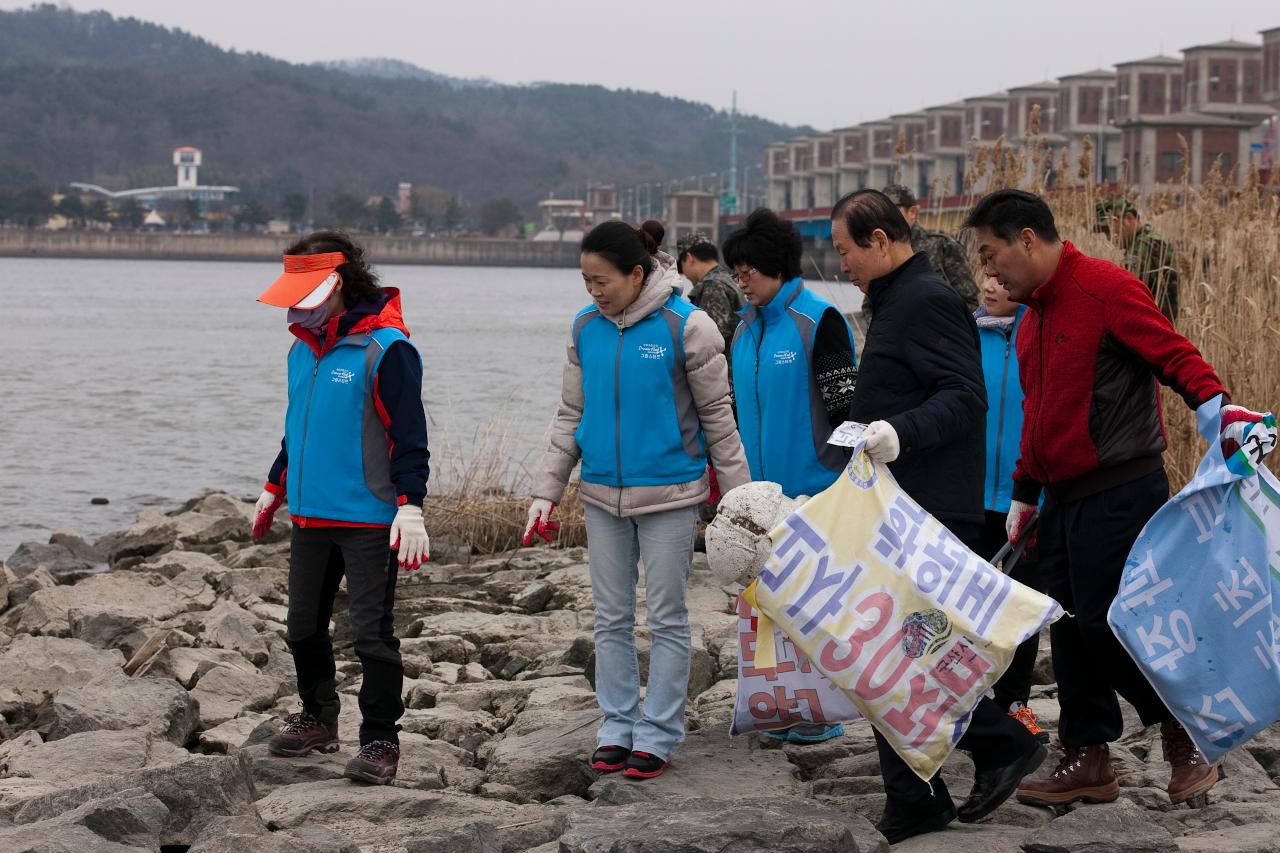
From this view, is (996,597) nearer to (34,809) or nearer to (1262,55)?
(34,809)

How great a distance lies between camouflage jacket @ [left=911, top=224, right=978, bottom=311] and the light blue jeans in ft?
7.72

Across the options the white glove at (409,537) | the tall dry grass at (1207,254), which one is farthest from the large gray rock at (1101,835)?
the tall dry grass at (1207,254)

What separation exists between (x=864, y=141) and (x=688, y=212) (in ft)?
65.0

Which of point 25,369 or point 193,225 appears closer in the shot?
point 25,369

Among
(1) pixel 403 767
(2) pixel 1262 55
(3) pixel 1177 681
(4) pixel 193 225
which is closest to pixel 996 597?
(3) pixel 1177 681

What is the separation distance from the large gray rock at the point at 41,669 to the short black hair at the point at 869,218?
3994 mm

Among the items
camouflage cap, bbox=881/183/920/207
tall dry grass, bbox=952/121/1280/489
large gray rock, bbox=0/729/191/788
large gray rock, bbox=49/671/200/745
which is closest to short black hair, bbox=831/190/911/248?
camouflage cap, bbox=881/183/920/207

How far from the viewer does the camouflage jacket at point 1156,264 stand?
7812mm

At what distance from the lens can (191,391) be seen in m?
29.5

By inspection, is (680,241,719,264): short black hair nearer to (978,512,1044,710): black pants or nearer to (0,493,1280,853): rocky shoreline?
(0,493,1280,853): rocky shoreline

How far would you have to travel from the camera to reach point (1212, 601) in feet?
13.7

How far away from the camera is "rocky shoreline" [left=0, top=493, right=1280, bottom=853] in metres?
4.07

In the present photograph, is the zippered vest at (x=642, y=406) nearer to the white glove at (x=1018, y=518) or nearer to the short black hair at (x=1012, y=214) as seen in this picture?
the white glove at (x=1018, y=518)

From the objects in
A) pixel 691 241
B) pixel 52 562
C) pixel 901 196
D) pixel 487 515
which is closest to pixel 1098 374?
pixel 901 196
